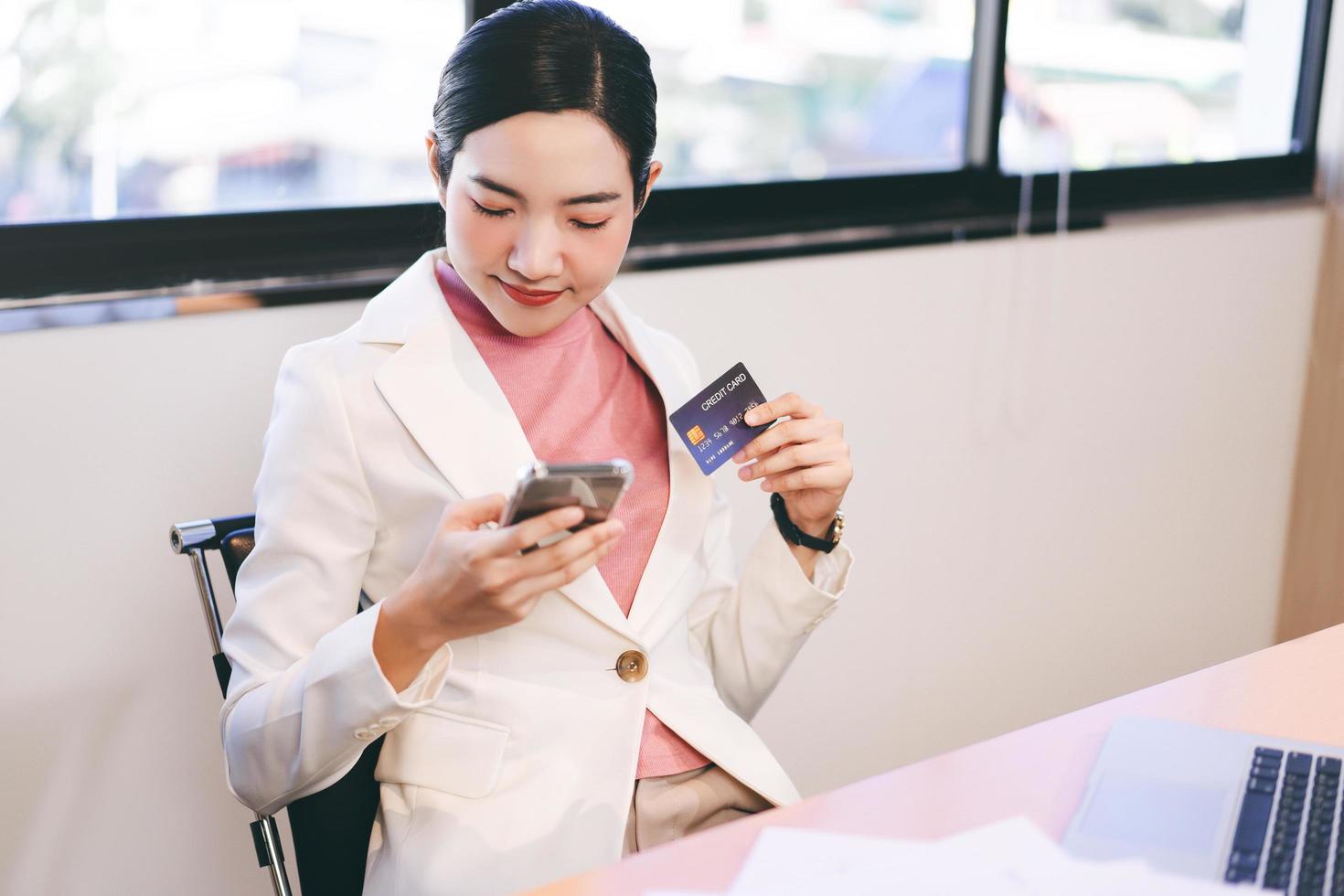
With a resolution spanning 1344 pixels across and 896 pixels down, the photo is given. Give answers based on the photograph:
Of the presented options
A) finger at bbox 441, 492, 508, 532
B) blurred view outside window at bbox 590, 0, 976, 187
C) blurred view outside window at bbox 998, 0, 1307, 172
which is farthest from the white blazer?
blurred view outside window at bbox 998, 0, 1307, 172

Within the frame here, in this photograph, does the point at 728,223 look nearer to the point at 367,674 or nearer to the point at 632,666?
the point at 632,666

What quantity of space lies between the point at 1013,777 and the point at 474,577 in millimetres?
474

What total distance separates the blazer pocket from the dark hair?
1.68 ft

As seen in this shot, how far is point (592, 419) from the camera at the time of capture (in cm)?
138

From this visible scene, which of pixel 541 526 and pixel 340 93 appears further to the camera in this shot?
pixel 340 93

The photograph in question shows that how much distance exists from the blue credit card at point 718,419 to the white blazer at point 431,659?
0.46ft

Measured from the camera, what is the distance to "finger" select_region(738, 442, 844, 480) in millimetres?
1335

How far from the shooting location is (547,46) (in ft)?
3.89

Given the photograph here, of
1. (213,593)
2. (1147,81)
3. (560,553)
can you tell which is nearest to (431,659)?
(560,553)

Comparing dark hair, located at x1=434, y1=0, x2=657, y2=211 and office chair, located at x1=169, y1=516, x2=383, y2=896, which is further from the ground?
A: dark hair, located at x1=434, y1=0, x2=657, y2=211

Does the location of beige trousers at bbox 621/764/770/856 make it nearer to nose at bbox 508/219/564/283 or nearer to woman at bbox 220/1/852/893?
woman at bbox 220/1/852/893

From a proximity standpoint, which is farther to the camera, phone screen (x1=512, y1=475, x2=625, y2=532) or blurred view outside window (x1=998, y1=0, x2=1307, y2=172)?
blurred view outside window (x1=998, y1=0, x2=1307, y2=172)

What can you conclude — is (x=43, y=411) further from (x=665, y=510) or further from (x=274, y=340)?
(x=665, y=510)

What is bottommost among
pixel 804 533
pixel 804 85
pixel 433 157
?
pixel 804 533
